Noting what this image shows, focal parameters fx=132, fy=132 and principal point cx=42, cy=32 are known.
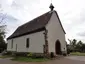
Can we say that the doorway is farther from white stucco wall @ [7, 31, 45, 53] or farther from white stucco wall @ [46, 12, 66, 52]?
white stucco wall @ [7, 31, 45, 53]

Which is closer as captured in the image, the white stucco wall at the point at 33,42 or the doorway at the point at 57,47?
the white stucco wall at the point at 33,42

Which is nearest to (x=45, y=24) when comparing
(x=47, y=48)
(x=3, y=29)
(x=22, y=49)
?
(x=47, y=48)

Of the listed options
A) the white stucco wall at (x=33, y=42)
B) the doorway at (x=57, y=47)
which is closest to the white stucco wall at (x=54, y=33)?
the doorway at (x=57, y=47)

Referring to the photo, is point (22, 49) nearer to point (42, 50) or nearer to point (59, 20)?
point (42, 50)

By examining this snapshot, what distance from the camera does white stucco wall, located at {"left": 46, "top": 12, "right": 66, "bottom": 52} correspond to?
74.7 feet

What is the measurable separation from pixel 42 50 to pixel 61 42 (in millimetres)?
4820

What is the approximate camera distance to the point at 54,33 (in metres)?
23.8

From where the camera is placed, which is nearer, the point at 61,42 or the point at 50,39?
the point at 50,39

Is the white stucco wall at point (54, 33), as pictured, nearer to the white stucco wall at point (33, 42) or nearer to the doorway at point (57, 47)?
the doorway at point (57, 47)

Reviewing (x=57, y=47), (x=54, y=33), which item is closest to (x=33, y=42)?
(x=54, y=33)

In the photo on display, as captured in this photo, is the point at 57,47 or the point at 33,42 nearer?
the point at 57,47

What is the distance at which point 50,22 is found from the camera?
923 inches

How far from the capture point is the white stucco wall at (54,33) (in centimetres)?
2277

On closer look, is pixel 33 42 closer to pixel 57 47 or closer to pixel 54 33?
pixel 54 33
